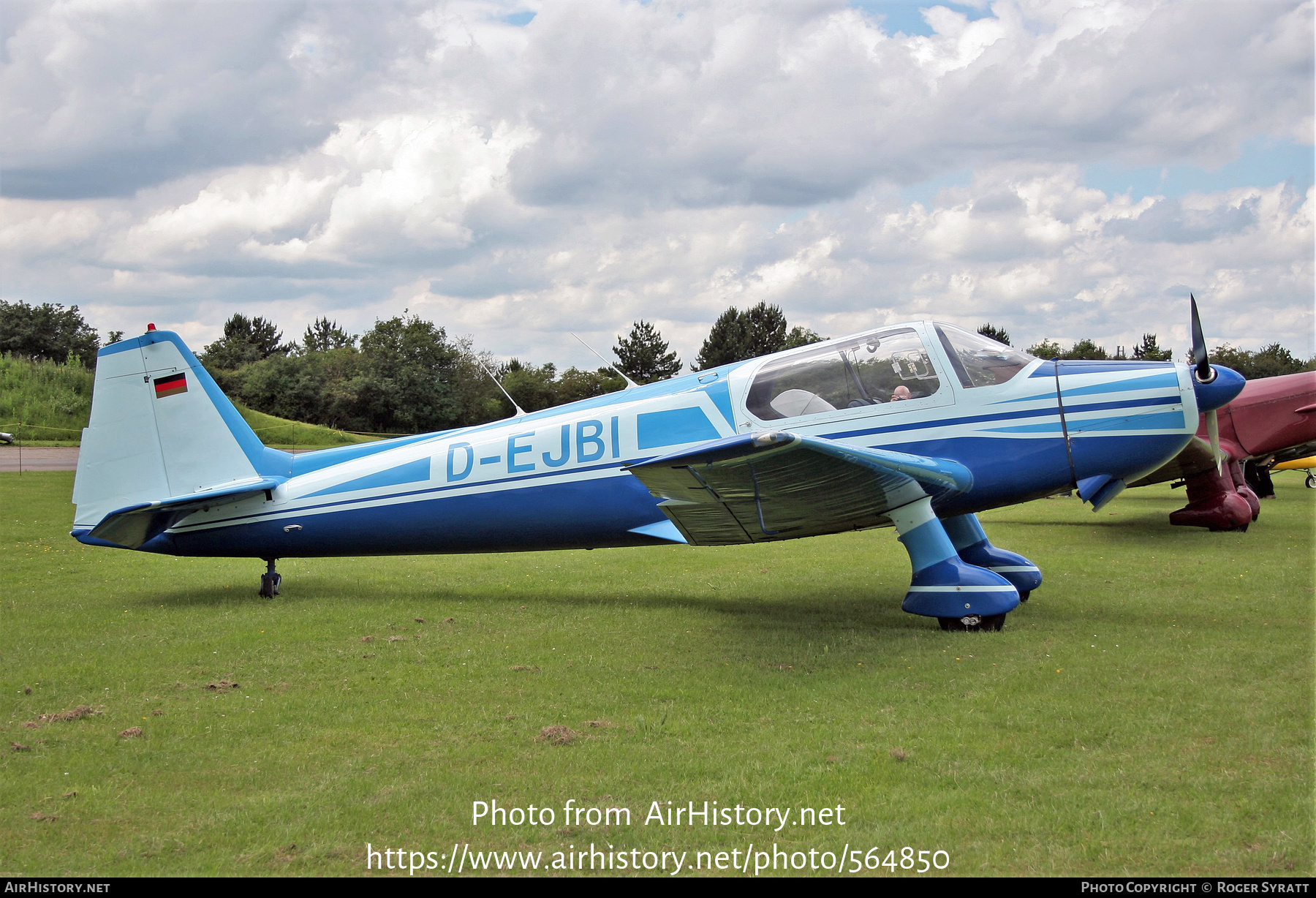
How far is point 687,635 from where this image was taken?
7109 millimetres

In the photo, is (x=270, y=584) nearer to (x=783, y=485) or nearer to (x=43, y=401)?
(x=783, y=485)

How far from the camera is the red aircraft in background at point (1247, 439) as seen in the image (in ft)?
49.3

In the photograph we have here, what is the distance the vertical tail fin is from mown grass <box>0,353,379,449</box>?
26916 millimetres

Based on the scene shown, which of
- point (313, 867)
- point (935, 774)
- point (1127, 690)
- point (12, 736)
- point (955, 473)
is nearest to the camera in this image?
point (313, 867)

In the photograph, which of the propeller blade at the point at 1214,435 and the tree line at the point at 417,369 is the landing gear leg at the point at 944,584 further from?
the tree line at the point at 417,369

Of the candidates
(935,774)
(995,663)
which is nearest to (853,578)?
(995,663)

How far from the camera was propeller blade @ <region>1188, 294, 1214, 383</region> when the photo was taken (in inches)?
271

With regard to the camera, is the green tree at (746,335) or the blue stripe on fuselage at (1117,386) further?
the green tree at (746,335)

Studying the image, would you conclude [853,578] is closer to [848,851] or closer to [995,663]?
[995,663]

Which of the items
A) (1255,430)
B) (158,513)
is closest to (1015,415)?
(158,513)

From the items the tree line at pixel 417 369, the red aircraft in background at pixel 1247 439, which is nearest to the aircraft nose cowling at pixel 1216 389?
the red aircraft in background at pixel 1247 439

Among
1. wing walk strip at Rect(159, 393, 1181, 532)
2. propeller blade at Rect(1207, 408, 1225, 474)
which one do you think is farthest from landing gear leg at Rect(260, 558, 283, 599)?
propeller blade at Rect(1207, 408, 1225, 474)

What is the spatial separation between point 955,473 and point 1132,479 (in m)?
1.71

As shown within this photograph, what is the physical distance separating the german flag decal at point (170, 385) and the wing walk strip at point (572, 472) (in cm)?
134
